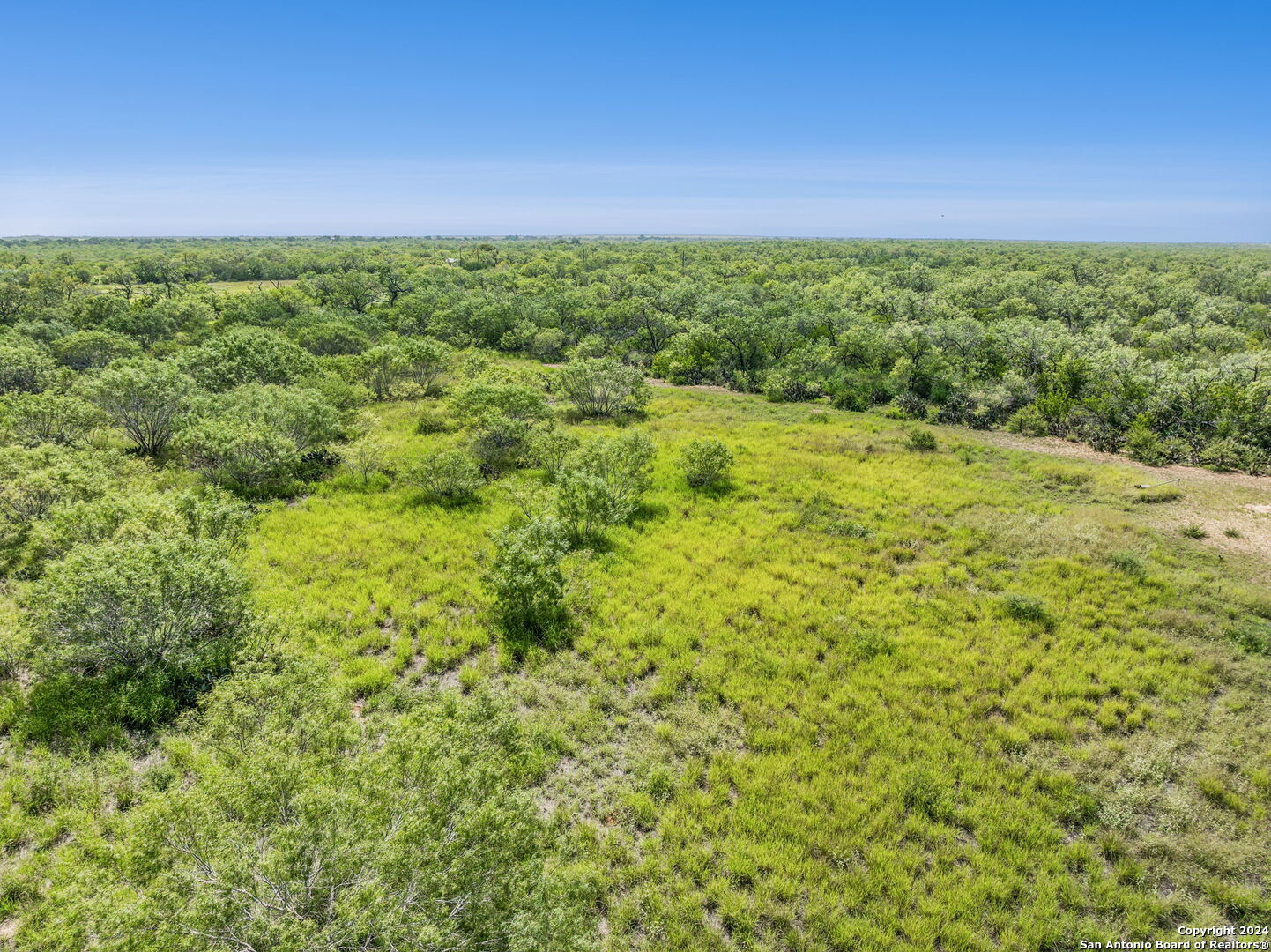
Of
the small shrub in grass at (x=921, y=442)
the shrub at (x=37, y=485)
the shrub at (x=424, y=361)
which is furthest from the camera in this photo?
the shrub at (x=424, y=361)

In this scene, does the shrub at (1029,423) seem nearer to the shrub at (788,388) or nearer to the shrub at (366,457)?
the shrub at (788,388)

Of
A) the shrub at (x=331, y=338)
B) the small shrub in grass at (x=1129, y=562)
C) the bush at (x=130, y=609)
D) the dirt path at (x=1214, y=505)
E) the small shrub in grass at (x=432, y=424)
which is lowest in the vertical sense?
the small shrub in grass at (x=1129, y=562)

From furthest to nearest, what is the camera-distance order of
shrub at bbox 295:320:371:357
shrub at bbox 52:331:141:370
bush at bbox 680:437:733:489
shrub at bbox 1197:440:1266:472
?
shrub at bbox 295:320:371:357, shrub at bbox 52:331:141:370, shrub at bbox 1197:440:1266:472, bush at bbox 680:437:733:489

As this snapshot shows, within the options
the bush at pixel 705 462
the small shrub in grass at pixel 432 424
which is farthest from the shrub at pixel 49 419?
the bush at pixel 705 462

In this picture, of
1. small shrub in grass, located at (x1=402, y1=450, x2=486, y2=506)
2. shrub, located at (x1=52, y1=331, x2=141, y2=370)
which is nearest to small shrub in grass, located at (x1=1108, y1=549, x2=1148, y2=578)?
small shrub in grass, located at (x1=402, y1=450, x2=486, y2=506)

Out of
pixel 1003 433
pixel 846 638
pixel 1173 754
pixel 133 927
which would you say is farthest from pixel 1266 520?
pixel 133 927

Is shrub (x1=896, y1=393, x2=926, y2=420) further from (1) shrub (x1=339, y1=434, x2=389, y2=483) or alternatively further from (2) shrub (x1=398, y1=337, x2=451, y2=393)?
(1) shrub (x1=339, y1=434, x2=389, y2=483)
